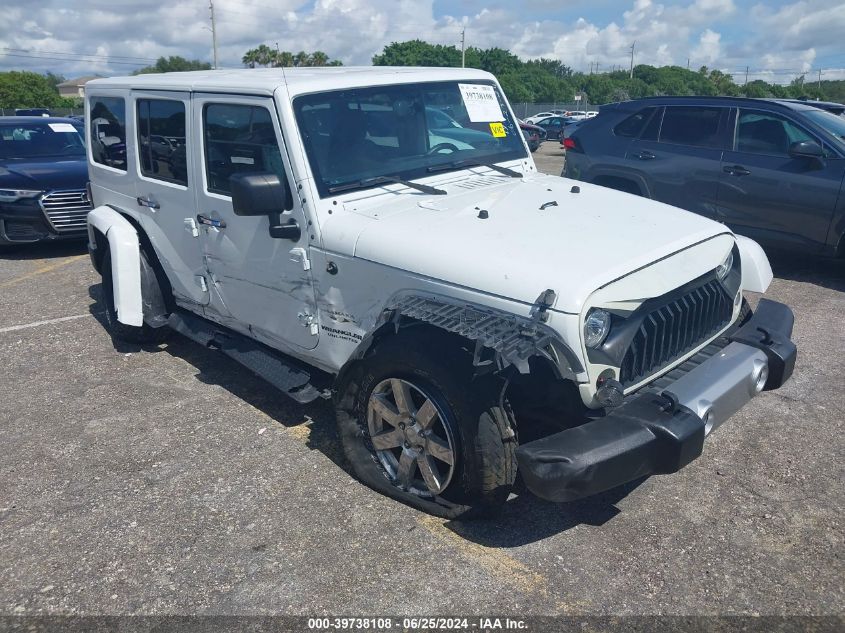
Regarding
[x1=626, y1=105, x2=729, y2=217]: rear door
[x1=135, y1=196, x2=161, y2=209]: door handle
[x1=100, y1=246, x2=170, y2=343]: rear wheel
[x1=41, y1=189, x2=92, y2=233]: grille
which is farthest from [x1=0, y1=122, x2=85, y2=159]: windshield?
[x1=626, y1=105, x2=729, y2=217]: rear door

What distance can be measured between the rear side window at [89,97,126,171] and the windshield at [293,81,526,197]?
2.18 m

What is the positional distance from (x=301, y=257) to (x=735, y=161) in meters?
5.42

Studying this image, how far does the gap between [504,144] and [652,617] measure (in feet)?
9.64

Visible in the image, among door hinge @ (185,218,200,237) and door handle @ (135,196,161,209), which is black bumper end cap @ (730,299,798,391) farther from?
door handle @ (135,196,161,209)

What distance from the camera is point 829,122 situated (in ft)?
23.6

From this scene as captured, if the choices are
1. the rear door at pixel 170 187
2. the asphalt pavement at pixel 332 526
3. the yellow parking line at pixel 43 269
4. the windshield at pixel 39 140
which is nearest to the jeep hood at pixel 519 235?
the asphalt pavement at pixel 332 526

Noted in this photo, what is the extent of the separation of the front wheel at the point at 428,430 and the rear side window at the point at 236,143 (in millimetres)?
1240

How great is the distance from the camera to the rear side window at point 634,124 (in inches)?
314

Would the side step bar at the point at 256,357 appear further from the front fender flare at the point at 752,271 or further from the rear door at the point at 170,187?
the front fender flare at the point at 752,271

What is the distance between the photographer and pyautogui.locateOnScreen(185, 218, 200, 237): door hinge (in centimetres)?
446

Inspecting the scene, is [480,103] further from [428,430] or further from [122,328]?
[122,328]

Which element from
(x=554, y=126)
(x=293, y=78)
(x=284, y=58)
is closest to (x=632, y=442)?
(x=293, y=78)

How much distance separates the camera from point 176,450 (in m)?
4.10

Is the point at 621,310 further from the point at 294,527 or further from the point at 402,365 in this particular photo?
the point at 294,527
